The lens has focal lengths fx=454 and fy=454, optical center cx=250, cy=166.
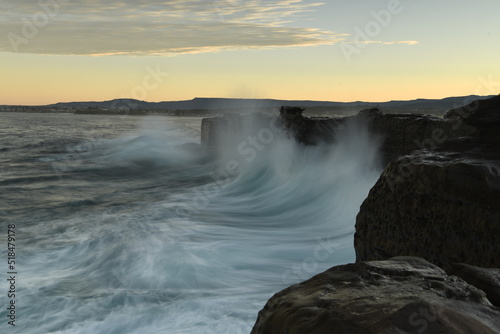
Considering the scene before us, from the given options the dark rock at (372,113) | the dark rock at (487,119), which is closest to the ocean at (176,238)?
the dark rock at (372,113)

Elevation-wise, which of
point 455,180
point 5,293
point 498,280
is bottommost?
point 5,293

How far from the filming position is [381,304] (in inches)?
78.6

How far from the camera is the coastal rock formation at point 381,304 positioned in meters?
1.83

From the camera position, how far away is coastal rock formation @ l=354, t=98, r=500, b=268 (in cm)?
376

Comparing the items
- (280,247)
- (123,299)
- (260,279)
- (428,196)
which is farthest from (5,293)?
(428,196)

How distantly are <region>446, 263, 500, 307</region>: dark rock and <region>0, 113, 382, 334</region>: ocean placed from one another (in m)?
3.56

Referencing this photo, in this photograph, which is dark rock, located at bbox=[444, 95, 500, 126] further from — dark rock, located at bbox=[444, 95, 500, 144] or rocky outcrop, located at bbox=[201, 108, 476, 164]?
rocky outcrop, located at bbox=[201, 108, 476, 164]

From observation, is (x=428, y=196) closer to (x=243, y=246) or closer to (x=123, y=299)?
(x=123, y=299)

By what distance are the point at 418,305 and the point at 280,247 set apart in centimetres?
767

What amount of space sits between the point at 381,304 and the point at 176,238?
Answer: 801 centimetres

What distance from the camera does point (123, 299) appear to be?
652 centimetres

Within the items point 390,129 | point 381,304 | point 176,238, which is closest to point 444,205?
point 381,304

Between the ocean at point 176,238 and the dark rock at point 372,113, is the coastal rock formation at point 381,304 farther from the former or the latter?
the dark rock at point 372,113

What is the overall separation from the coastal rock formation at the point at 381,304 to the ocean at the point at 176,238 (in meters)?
3.54
